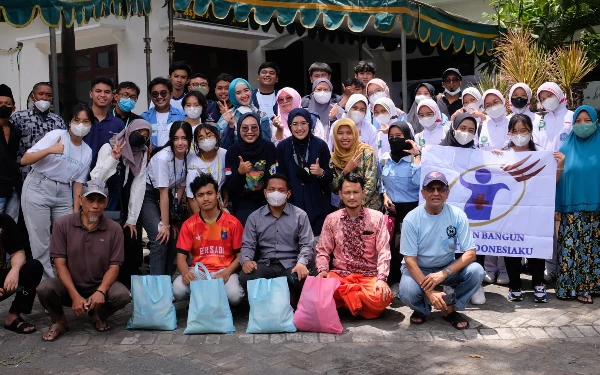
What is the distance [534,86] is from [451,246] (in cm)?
530

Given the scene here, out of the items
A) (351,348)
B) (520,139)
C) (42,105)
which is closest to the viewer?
(351,348)

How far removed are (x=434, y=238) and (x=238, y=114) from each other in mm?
2473

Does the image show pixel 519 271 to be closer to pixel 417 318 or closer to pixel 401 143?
pixel 417 318

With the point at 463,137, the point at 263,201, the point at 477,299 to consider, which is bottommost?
the point at 477,299

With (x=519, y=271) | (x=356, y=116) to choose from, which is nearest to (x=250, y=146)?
(x=356, y=116)

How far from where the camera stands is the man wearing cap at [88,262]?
557 cm

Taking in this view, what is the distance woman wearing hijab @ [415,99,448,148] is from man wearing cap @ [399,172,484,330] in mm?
1609

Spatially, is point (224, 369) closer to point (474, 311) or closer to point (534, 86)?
point (474, 311)

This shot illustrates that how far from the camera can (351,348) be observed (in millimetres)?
5145

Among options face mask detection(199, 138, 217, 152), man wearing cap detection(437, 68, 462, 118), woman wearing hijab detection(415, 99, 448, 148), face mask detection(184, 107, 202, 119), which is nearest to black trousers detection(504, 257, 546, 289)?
woman wearing hijab detection(415, 99, 448, 148)

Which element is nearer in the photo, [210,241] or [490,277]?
[210,241]

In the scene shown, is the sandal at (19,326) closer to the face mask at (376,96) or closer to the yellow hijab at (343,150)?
the yellow hijab at (343,150)

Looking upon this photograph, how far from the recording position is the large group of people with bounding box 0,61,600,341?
18.6 feet

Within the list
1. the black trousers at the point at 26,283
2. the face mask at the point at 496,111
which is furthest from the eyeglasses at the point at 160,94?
the face mask at the point at 496,111
